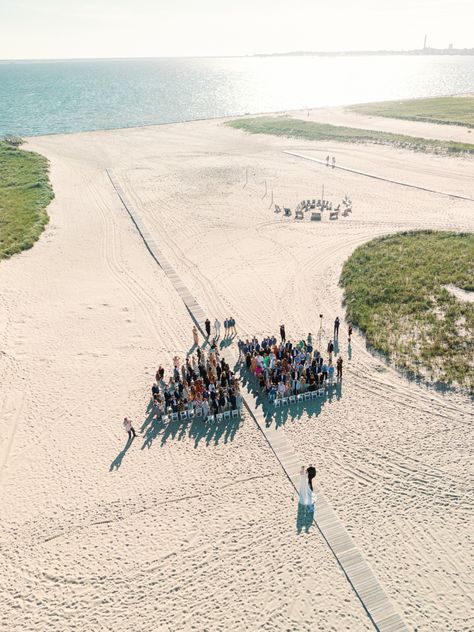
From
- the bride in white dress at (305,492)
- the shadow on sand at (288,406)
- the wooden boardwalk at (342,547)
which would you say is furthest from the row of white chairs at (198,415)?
the bride in white dress at (305,492)

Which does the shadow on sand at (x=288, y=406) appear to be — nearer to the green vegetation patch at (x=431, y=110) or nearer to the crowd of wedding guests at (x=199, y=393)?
the crowd of wedding guests at (x=199, y=393)

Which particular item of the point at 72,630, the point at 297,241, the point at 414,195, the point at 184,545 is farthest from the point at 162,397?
the point at 414,195

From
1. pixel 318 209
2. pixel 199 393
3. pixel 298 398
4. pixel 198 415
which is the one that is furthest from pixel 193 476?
pixel 318 209

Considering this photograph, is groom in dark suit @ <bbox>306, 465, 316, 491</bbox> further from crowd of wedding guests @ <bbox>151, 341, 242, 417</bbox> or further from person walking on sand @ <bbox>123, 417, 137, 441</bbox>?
person walking on sand @ <bbox>123, 417, 137, 441</bbox>

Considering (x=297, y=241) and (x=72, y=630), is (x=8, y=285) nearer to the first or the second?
(x=297, y=241)

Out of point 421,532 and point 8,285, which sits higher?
point 8,285

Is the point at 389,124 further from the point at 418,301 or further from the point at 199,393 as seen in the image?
the point at 199,393
